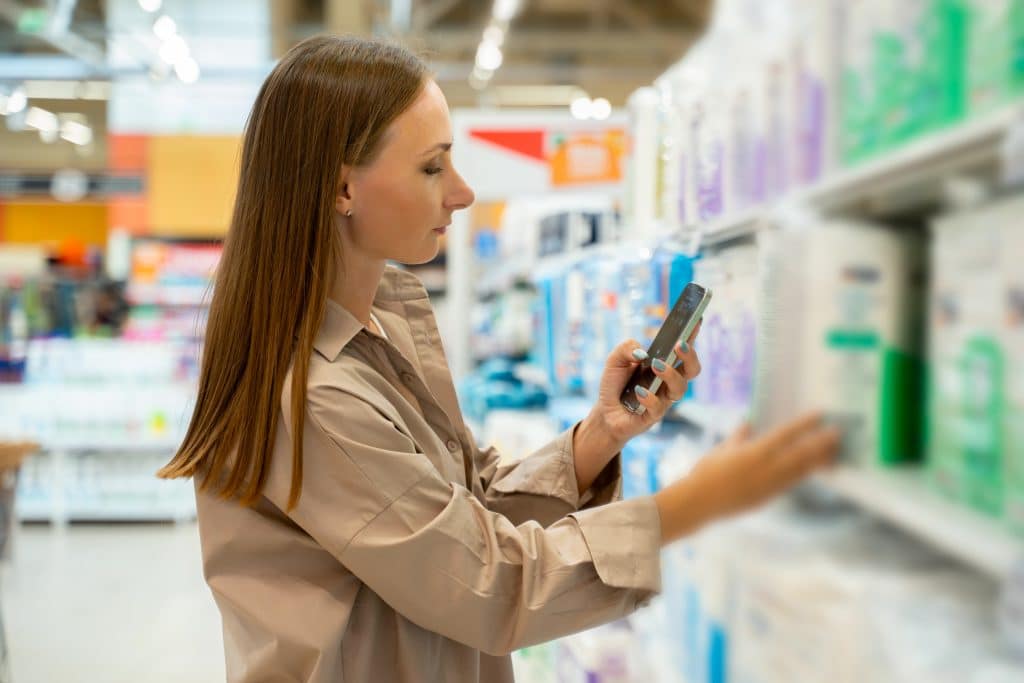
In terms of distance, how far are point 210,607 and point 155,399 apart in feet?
9.64

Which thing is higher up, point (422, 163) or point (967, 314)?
point (422, 163)

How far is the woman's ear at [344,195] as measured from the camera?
1.55 metres

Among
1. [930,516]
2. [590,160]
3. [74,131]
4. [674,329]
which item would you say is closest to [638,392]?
[674,329]

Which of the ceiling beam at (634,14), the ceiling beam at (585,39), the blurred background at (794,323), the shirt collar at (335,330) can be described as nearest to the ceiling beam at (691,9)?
the ceiling beam at (585,39)

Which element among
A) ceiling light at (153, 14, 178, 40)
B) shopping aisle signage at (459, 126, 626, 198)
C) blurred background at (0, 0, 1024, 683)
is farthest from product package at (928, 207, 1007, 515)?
ceiling light at (153, 14, 178, 40)

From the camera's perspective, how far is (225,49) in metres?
13.0

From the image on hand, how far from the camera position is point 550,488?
1.84 meters

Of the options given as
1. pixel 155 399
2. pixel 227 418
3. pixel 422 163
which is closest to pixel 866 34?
pixel 422 163

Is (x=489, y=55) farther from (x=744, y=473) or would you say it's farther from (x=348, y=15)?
(x=744, y=473)

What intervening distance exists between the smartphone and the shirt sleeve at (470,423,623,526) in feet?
0.68

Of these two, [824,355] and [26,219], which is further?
[26,219]

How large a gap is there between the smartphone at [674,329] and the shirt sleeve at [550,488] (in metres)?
0.21

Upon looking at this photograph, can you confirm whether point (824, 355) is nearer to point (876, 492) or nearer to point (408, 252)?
point (876, 492)

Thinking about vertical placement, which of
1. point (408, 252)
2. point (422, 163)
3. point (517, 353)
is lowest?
point (517, 353)
